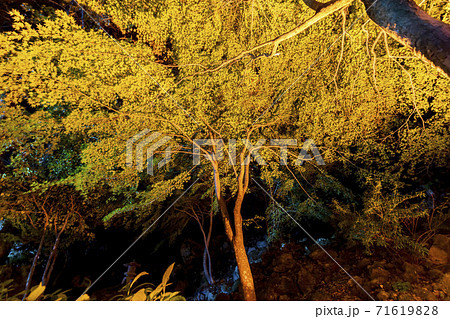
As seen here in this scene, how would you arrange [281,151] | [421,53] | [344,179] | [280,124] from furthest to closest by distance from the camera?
[344,179], [280,124], [281,151], [421,53]

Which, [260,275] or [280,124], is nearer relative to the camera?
[260,275]

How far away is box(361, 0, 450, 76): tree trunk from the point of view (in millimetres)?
1713

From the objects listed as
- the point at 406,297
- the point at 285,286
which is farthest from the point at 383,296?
the point at 285,286

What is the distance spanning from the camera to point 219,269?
8500 mm

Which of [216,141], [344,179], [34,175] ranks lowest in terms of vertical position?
[344,179]

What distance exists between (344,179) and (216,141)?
4.77 m

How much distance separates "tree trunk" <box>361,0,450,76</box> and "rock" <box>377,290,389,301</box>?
3.44 meters

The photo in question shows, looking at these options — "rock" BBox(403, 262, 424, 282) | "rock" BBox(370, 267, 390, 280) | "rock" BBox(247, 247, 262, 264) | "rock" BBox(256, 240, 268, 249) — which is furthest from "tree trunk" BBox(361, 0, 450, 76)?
"rock" BBox(256, 240, 268, 249)

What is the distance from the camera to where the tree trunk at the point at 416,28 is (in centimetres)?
171

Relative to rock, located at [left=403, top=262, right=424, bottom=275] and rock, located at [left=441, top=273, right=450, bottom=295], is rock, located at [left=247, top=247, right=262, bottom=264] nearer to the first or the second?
rock, located at [left=403, top=262, right=424, bottom=275]

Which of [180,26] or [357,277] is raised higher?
[180,26]

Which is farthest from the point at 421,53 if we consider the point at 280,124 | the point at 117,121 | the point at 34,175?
the point at 34,175

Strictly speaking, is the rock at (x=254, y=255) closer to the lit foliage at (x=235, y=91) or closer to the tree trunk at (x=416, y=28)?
the lit foliage at (x=235, y=91)
